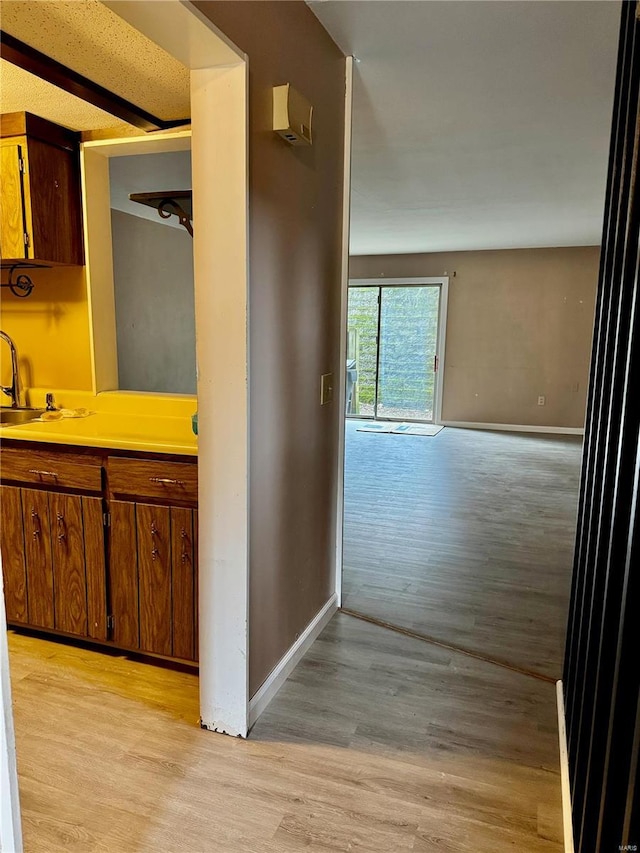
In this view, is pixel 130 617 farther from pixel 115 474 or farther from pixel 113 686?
pixel 115 474

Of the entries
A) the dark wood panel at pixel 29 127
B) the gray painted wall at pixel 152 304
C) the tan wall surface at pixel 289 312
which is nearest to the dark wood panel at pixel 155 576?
the tan wall surface at pixel 289 312

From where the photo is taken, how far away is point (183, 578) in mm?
2010

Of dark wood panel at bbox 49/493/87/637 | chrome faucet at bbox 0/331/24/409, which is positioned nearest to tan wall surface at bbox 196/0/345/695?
dark wood panel at bbox 49/493/87/637

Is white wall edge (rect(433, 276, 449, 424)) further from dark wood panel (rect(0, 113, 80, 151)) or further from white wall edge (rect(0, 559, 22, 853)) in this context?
white wall edge (rect(0, 559, 22, 853))

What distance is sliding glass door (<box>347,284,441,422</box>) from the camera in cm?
782

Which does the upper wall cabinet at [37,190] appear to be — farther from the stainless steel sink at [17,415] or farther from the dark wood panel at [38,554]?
Answer: the dark wood panel at [38,554]

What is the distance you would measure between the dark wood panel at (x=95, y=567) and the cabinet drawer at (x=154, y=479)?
0.12 meters

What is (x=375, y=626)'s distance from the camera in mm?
2533

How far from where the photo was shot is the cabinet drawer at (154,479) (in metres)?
1.97

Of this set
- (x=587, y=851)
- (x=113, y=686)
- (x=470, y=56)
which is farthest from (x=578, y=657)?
(x=470, y=56)

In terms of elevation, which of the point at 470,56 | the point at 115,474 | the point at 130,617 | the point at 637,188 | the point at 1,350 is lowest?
the point at 130,617

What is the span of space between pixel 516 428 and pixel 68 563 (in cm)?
642

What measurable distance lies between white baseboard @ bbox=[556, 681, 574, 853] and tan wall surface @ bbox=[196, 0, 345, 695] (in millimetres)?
973

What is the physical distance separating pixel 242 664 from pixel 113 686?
0.61 meters
